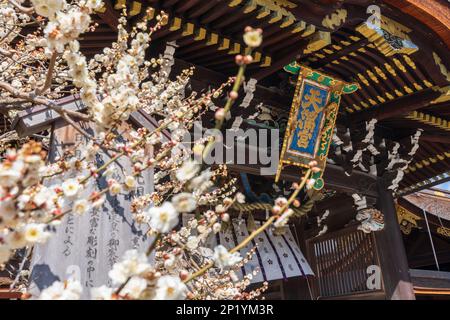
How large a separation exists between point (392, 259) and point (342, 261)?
0.95 m

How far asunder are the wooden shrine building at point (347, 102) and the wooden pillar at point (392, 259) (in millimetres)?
17

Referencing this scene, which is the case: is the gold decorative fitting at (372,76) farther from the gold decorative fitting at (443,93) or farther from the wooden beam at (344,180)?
the wooden beam at (344,180)

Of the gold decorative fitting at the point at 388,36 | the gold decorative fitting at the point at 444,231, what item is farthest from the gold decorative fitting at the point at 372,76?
the gold decorative fitting at the point at 444,231

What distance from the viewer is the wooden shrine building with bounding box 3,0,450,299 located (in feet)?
14.1

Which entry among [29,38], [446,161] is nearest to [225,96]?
[29,38]

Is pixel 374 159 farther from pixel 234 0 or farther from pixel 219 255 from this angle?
pixel 219 255

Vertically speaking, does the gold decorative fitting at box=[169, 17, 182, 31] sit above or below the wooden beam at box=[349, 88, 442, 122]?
above

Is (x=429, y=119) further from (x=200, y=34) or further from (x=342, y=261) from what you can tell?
(x=200, y=34)

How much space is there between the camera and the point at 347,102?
634 centimetres

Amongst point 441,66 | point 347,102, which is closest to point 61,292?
point 441,66

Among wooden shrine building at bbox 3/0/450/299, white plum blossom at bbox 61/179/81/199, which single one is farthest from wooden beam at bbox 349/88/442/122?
white plum blossom at bbox 61/179/81/199

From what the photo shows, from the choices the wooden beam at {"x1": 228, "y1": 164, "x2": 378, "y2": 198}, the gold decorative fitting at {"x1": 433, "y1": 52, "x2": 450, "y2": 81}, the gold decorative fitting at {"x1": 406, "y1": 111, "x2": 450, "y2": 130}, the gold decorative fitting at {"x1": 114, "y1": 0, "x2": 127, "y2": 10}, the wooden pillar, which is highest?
the gold decorative fitting at {"x1": 114, "y1": 0, "x2": 127, "y2": 10}

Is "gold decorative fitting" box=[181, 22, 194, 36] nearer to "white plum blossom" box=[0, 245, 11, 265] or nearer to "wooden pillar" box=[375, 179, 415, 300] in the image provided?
"white plum blossom" box=[0, 245, 11, 265]

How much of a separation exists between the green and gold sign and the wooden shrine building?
146mm
